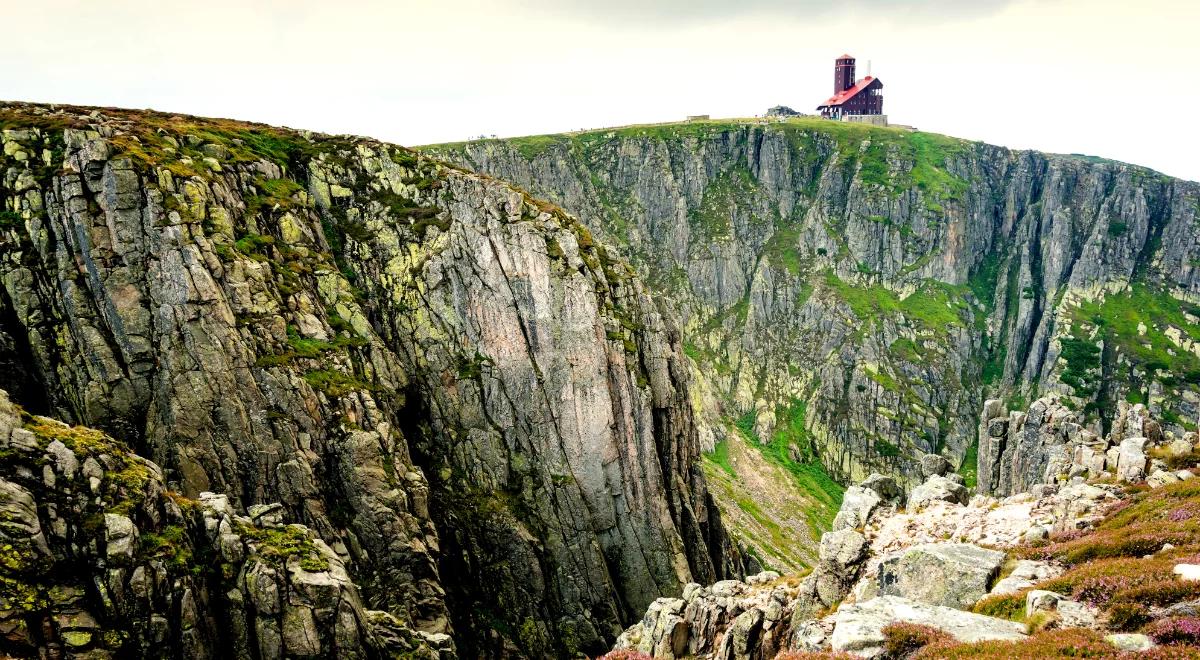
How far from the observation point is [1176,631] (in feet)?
52.9

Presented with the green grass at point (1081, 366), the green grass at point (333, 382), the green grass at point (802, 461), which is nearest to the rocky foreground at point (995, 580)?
the green grass at point (333, 382)

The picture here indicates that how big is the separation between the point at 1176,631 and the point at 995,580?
9.56 meters

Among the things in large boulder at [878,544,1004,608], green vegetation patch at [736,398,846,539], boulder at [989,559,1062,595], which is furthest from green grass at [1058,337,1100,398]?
boulder at [989,559,1062,595]

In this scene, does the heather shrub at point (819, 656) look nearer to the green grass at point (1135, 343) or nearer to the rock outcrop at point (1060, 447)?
the rock outcrop at point (1060, 447)

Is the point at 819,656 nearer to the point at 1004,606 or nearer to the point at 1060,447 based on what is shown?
the point at 1004,606

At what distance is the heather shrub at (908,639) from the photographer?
19.2 metres

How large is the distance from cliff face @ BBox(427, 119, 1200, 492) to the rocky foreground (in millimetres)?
119282

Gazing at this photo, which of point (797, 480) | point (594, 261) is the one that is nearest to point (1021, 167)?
point (797, 480)

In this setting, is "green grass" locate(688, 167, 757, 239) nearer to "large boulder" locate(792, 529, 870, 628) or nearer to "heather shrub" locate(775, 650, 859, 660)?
"large boulder" locate(792, 529, 870, 628)

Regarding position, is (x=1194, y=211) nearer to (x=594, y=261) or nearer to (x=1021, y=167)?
(x=1021, y=167)

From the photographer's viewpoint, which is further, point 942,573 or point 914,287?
point 914,287

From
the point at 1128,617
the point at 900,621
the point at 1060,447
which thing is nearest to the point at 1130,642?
the point at 1128,617

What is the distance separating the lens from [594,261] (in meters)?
75.2

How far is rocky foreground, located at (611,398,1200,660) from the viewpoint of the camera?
1819 cm
